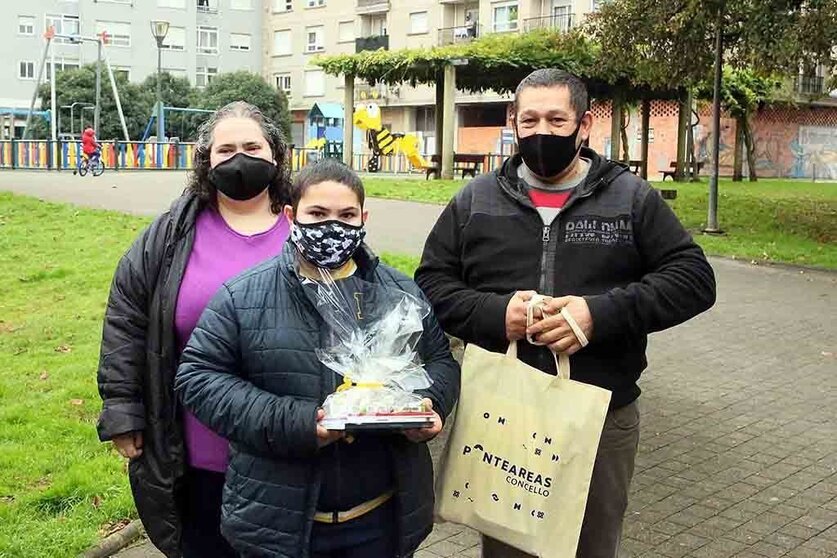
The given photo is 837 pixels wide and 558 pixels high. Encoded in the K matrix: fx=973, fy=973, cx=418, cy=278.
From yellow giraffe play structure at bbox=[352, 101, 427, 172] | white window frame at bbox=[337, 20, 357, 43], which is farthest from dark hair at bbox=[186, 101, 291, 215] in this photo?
white window frame at bbox=[337, 20, 357, 43]

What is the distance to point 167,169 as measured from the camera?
3578 cm

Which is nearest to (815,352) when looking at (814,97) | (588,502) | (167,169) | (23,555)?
(588,502)

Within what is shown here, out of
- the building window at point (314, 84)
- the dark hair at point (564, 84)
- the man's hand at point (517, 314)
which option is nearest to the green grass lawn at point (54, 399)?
the man's hand at point (517, 314)

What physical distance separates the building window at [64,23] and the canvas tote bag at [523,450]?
65.7 meters

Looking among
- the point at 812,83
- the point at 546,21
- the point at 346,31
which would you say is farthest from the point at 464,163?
the point at 346,31

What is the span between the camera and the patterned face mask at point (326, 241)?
9.08 feet

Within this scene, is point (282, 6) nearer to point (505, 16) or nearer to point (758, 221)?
point (505, 16)

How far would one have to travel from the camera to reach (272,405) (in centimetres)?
265

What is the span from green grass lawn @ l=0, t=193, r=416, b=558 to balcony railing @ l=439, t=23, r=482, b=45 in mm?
43183

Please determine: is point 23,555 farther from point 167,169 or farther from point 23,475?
point 167,169

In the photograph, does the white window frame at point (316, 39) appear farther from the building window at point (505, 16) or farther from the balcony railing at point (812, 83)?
the balcony railing at point (812, 83)

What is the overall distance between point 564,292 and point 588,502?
29.3 inches

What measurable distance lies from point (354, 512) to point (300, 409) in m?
0.38

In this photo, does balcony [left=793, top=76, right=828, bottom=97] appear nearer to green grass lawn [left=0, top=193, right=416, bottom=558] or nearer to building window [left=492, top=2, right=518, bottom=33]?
green grass lawn [left=0, top=193, right=416, bottom=558]
